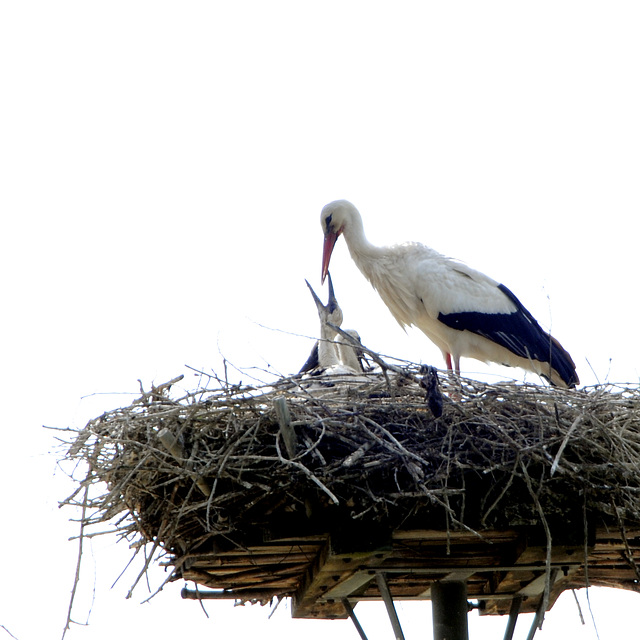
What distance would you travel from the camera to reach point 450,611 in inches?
183

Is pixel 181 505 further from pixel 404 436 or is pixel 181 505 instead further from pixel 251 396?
pixel 404 436

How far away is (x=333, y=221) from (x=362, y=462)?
112 inches

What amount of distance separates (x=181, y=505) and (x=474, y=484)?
0.96 meters

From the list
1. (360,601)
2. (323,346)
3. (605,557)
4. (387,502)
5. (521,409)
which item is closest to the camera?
(387,502)

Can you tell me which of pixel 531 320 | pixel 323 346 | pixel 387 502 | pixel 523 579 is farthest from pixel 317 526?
pixel 531 320

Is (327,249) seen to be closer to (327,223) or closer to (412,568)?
(327,223)

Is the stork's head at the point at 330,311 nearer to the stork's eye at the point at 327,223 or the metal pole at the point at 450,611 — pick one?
the stork's eye at the point at 327,223

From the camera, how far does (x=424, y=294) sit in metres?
6.21

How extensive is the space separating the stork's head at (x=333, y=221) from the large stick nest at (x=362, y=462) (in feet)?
7.79

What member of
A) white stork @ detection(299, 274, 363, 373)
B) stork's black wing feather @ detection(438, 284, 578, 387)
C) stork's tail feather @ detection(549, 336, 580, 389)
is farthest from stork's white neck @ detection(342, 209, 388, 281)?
stork's tail feather @ detection(549, 336, 580, 389)

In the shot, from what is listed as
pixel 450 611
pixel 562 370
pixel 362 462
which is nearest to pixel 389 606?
pixel 450 611

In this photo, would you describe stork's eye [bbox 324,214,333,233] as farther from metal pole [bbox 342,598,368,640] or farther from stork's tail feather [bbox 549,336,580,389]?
metal pole [bbox 342,598,368,640]

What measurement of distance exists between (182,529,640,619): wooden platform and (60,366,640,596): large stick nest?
0.36 ft

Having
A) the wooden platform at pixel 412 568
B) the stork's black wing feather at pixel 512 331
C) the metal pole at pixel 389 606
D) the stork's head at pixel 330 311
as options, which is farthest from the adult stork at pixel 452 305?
the metal pole at pixel 389 606
